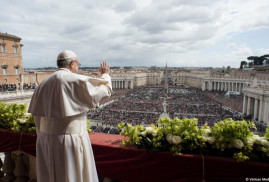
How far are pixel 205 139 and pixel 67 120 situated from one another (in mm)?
1964

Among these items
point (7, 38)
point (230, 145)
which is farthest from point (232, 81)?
point (230, 145)

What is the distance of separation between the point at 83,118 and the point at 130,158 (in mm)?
984

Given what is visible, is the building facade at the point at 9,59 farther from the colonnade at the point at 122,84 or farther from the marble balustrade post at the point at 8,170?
the colonnade at the point at 122,84

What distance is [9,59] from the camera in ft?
78.7

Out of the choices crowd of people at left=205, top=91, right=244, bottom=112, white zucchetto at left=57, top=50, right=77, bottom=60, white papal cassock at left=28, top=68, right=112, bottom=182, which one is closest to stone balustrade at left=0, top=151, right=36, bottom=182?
white papal cassock at left=28, top=68, right=112, bottom=182

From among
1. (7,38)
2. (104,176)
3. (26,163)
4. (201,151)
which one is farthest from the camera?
(7,38)

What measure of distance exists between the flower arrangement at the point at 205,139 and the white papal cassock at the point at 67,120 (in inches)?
32.3

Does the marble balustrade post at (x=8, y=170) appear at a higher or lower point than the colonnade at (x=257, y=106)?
higher

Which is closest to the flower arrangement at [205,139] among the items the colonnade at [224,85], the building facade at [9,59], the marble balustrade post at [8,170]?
the marble balustrade post at [8,170]

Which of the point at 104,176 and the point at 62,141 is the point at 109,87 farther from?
the point at 104,176

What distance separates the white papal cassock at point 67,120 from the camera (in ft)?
7.45

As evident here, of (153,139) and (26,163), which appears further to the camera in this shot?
(26,163)

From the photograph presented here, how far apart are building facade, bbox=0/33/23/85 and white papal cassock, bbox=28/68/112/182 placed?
26.0 meters

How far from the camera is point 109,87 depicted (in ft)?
8.13
